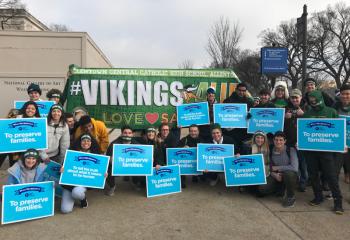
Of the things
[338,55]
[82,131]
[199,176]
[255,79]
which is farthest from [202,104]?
[255,79]

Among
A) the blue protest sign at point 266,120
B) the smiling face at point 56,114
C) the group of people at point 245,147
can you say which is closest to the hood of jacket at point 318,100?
the group of people at point 245,147

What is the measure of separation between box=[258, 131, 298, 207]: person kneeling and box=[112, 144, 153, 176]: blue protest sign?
2.02m

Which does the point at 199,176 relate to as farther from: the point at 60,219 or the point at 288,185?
the point at 60,219

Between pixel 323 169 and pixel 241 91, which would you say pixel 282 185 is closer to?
pixel 323 169

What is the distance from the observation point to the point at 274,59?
1695cm

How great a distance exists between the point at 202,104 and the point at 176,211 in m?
2.70

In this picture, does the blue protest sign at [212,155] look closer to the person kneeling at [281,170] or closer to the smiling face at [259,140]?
the smiling face at [259,140]

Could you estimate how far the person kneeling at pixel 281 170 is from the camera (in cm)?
536

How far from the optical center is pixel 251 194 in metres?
5.91

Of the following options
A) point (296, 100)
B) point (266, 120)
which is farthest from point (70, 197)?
point (296, 100)

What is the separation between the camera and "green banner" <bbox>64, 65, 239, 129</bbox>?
7.84 m

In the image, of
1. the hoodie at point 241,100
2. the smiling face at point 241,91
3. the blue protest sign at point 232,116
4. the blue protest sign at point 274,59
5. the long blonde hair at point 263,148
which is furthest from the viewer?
the blue protest sign at point 274,59

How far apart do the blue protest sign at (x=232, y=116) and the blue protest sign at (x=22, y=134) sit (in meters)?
3.41

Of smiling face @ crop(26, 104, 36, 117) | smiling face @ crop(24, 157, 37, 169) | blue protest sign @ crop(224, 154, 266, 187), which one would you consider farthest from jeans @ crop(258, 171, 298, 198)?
smiling face @ crop(26, 104, 36, 117)
